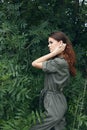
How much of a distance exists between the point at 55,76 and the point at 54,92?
0.68 feet

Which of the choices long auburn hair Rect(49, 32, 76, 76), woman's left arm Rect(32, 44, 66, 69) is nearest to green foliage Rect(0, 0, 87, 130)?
woman's left arm Rect(32, 44, 66, 69)

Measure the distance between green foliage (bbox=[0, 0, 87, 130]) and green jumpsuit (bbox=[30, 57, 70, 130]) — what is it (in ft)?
0.43

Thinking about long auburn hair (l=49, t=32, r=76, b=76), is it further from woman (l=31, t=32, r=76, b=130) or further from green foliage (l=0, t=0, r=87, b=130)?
green foliage (l=0, t=0, r=87, b=130)

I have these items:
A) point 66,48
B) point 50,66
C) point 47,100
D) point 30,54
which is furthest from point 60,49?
point 30,54

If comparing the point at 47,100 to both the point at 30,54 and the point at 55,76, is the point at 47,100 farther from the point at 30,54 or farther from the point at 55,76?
the point at 30,54

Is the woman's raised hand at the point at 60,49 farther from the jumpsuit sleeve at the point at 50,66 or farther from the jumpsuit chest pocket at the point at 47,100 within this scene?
the jumpsuit chest pocket at the point at 47,100

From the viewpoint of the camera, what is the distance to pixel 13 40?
211 inches

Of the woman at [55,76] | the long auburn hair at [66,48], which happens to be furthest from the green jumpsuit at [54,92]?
the long auburn hair at [66,48]

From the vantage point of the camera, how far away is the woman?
4.77 metres

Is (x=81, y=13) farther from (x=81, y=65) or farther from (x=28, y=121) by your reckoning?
(x=28, y=121)

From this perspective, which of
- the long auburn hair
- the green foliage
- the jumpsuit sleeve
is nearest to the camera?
the jumpsuit sleeve

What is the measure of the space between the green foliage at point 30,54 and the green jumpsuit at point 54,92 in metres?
0.13

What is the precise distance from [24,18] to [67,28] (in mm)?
712

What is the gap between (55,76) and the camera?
482 cm
